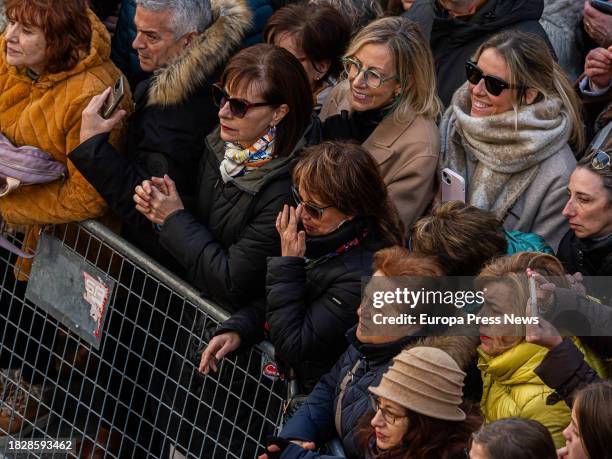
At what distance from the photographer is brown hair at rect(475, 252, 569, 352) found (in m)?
3.75

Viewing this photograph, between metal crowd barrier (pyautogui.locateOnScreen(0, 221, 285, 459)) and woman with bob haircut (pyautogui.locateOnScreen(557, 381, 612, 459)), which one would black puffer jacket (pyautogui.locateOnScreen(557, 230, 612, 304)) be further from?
metal crowd barrier (pyautogui.locateOnScreen(0, 221, 285, 459))

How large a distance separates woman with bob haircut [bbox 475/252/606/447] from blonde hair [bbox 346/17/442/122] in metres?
1.16

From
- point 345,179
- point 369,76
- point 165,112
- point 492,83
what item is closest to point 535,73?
point 492,83

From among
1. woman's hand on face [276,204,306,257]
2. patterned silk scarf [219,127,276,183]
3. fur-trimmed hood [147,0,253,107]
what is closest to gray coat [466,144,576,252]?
woman's hand on face [276,204,306,257]

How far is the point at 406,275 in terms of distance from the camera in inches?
155

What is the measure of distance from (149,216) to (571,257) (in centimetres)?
174

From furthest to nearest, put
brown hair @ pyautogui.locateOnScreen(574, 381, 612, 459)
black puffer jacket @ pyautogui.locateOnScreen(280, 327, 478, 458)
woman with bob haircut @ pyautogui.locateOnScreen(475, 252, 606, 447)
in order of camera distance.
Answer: black puffer jacket @ pyautogui.locateOnScreen(280, 327, 478, 458)
woman with bob haircut @ pyautogui.locateOnScreen(475, 252, 606, 447)
brown hair @ pyautogui.locateOnScreen(574, 381, 612, 459)

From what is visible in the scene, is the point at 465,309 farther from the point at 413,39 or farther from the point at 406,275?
the point at 413,39

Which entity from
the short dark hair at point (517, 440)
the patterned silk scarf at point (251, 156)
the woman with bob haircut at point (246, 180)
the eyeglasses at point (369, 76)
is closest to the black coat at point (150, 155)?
the woman with bob haircut at point (246, 180)

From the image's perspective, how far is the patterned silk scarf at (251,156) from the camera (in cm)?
464

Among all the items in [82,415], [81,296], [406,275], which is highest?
[406,275]

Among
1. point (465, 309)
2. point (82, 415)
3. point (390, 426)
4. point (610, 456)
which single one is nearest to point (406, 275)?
point (465, 309)

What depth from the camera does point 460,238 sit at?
410 cm

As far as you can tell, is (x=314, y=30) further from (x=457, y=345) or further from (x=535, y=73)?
(x=457, y=345)
